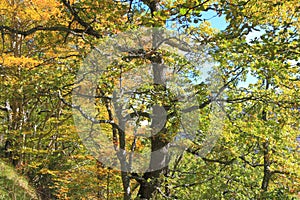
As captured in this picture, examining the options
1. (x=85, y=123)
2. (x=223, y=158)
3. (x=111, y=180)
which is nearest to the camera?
(x=223, y=158)

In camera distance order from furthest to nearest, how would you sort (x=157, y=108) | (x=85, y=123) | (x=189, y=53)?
(x=85, y=123), (x=189, y=53), (x=157, y=108)

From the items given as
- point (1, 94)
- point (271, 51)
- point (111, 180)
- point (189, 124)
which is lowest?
point (111, 180)

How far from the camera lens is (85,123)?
9.41 m

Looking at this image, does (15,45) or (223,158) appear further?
(15,45)

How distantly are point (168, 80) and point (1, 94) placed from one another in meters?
3.25

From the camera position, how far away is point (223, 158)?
7.11 meters

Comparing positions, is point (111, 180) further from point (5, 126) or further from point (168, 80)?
point (168, 80)

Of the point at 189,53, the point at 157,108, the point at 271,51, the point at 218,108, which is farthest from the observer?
the point at 218,108

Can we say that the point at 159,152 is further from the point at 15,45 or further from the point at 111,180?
the point at 15,45

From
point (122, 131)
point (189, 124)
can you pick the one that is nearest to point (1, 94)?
point (122, 131)

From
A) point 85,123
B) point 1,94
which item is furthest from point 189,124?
point 85,123

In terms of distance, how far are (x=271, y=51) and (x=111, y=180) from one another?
8.08m

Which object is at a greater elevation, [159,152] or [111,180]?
[159,152]

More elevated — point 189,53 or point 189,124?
point 189,53
